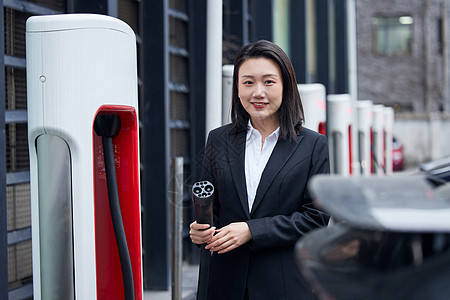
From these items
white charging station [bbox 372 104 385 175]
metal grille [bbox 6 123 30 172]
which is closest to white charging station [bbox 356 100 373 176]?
white charging station [bbox 372 104 385 175]

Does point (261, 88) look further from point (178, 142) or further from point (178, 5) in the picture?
point (178, 5)

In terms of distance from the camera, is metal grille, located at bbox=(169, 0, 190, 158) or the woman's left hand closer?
the woman's left hand

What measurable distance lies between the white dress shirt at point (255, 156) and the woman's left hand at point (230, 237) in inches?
4.4

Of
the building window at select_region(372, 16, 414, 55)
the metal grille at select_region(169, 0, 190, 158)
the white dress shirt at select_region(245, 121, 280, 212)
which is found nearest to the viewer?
the white dress shirt at select_region(245, 121, 280, 212)

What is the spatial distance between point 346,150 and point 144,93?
9.28 feet

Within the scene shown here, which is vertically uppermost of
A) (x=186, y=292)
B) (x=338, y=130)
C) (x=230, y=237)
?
(x=338, y=130)

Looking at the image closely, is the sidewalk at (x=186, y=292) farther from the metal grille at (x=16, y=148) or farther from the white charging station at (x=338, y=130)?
the white charging station at (x=338, y=130)

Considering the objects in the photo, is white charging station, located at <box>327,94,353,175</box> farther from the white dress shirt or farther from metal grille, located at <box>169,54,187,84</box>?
the white dress shirt

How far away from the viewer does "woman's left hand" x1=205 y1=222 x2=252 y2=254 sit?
255 centimetres

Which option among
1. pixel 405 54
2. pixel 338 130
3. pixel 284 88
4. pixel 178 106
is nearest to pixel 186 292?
pixel 178 106

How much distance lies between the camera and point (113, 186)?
2887 millimetres

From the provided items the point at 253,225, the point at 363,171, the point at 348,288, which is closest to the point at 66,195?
the point at 253,225

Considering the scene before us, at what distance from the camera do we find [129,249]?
9.86ft

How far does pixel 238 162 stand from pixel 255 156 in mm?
79
